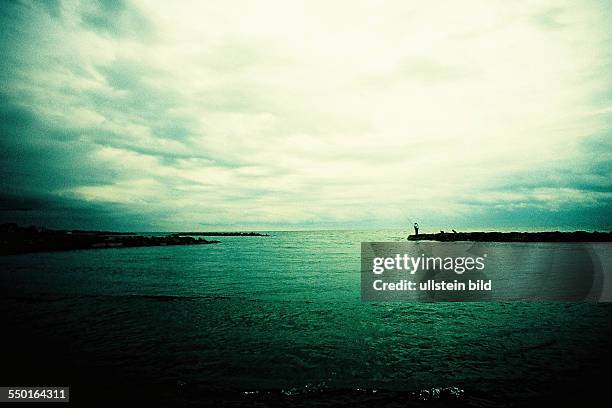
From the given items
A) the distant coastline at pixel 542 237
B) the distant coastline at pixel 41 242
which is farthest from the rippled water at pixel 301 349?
the distant coastline at pixel 542 237

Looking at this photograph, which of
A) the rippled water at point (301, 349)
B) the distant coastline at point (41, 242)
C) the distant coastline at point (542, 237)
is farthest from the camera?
the distant coastline at point (542, 237)

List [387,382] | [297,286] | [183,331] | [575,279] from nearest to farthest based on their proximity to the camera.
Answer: [387,382], [183,331], [297,286], [575,279]

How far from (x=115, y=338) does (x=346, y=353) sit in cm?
882

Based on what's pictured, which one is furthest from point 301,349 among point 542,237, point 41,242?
point 542,237

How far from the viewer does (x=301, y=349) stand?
36.1 ft

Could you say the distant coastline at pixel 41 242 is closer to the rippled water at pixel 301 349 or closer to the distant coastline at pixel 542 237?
the rippled water at pixel 301 349

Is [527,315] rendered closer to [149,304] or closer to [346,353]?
[346,353]

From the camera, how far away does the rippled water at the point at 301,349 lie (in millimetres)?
8211

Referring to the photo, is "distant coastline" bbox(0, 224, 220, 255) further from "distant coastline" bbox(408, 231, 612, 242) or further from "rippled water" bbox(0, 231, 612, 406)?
"distant coastline" bbox(408, 231, 612, 242)

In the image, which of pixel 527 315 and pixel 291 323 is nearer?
pixel 291 323

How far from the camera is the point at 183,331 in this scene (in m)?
13.1

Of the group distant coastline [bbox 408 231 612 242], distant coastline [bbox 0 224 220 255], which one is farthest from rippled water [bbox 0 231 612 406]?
distant coastline [bbox 408 231 612 242]

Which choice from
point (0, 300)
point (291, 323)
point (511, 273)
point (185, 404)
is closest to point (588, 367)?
point (291, 323)

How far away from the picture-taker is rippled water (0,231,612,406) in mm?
Answer: 8211
